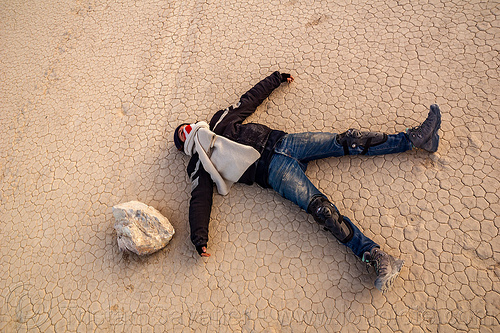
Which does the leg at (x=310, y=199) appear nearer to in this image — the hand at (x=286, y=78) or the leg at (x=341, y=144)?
the leg at (x=341, y=144)

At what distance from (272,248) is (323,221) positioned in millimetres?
483

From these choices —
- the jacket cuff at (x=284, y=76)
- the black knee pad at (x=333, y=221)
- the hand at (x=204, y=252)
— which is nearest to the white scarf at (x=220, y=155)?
the hand at (x=204, y=252)

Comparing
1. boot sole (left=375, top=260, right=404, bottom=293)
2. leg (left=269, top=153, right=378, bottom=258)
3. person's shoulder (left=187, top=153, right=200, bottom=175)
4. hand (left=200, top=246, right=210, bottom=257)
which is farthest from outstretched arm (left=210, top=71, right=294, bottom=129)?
boot sole (left=375, top=260, right=404, bottom=293)

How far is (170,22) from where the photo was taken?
12.8 ft

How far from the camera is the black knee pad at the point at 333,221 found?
2.19 m

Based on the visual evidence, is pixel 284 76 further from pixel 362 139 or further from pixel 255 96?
pixel 362 139

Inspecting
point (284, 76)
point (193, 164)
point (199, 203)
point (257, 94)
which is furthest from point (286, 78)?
point (199, 203)

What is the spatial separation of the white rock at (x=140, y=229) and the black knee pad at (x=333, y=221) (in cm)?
121

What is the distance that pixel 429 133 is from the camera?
2.37 meters

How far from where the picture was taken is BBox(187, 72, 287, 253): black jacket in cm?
244

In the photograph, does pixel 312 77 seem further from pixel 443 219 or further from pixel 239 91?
pixel 443 219

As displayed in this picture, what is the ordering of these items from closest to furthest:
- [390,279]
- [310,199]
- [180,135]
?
[390,279] < [310,199] < [180,135]

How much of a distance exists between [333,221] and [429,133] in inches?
39.9

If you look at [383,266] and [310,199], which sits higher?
[310,199]
